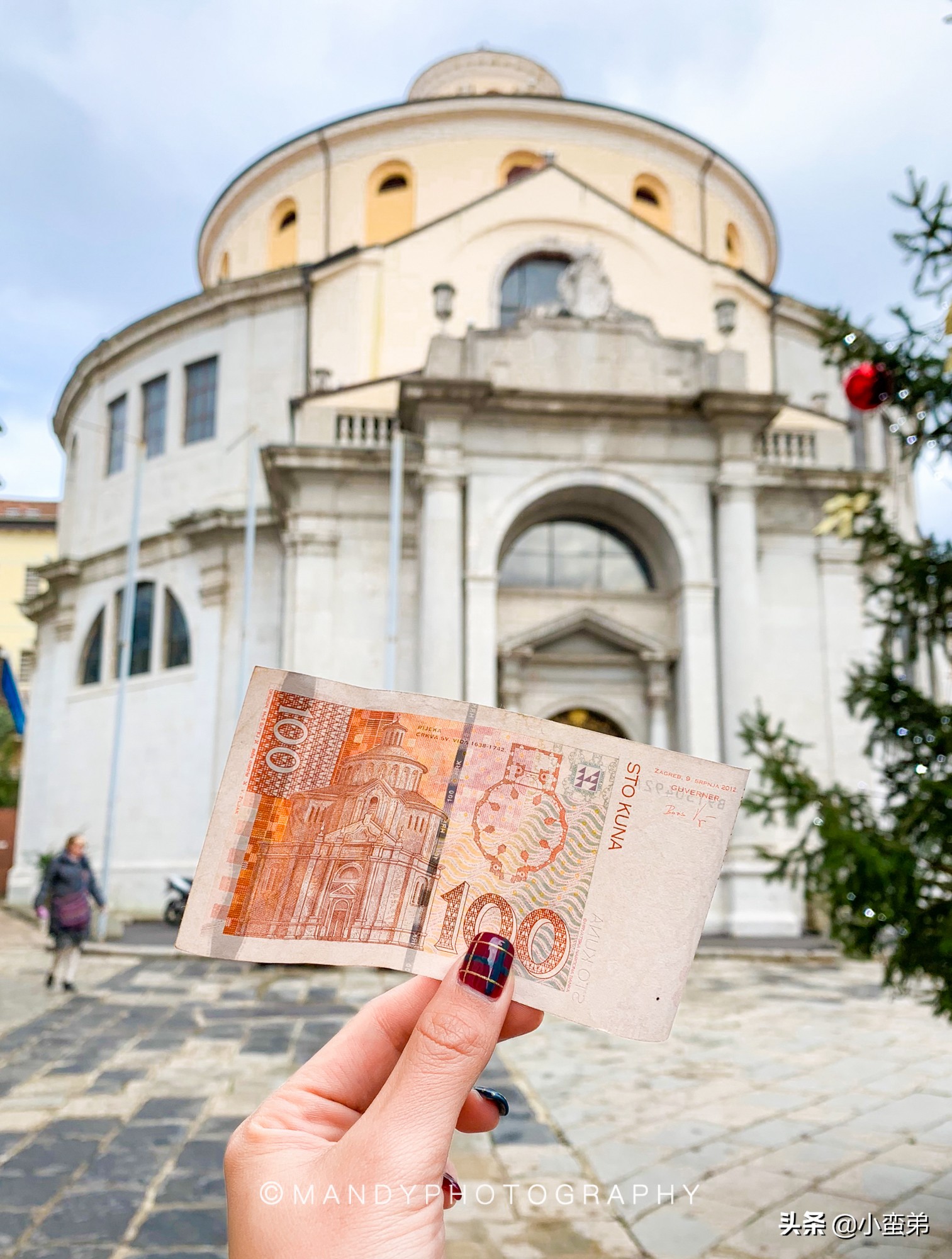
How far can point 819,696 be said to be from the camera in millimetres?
19578

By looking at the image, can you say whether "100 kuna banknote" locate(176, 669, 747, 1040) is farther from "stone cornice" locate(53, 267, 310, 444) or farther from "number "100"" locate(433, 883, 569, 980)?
"stone cornice" locate(53, 267, 310, 444)

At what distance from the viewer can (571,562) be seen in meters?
19.9

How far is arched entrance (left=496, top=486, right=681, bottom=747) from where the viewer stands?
18531 mm

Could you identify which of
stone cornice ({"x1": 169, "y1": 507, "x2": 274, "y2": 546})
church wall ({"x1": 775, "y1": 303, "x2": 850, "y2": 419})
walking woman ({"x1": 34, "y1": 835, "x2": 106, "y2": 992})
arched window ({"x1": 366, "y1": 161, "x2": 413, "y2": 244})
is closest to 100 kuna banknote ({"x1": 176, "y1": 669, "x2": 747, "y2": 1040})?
walking woman ({"x1": 34, "y1": 835, "x2": 106, "y2": 992})

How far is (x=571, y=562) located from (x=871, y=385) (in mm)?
14591

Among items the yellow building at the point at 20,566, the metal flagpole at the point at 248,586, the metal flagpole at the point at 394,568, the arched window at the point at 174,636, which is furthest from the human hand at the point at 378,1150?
the yellow building at the point at 20,566

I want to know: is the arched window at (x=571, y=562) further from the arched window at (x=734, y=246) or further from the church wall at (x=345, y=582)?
the arched window at (x=734, y=246)

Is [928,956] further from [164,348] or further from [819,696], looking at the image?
[164,348]

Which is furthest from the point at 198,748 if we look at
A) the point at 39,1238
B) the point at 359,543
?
the point at 39,1238

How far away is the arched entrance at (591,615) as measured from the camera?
60.8 feet

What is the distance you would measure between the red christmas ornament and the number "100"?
161 inches

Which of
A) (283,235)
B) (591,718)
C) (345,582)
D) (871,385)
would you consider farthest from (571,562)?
(871,385)

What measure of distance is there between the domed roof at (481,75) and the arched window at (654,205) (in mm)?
6071

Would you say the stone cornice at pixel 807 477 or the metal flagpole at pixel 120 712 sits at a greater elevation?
the stone cornice at pixel 807 477
